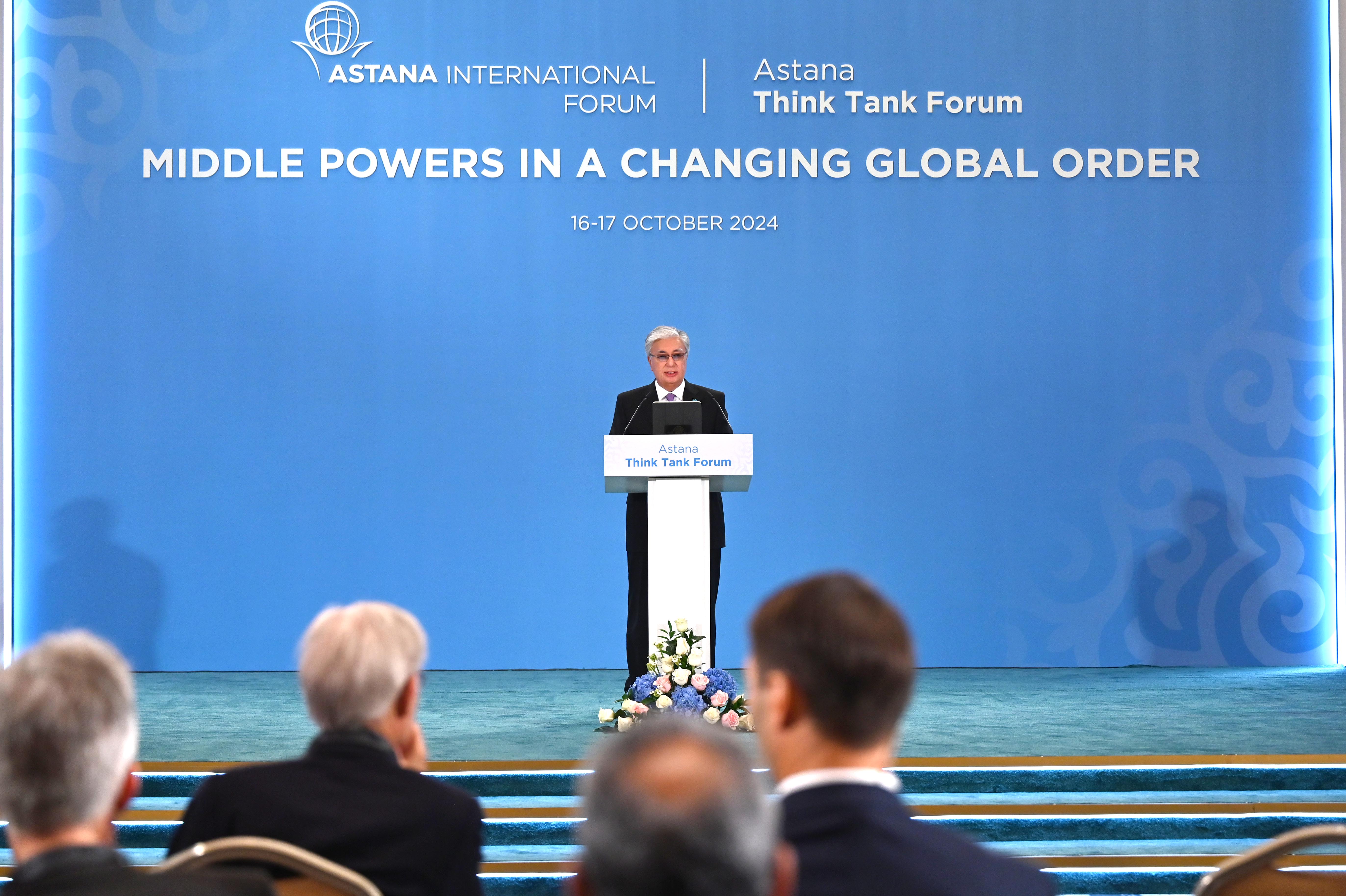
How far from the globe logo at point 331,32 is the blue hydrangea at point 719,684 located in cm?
428

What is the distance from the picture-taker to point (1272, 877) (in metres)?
1.66

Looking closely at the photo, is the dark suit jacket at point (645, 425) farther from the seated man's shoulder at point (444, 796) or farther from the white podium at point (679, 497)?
the seated man's shoulder at point (444, 796)

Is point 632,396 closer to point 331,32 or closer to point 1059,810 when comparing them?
point 1059,810

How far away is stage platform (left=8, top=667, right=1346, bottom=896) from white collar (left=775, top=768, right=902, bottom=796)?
1892 mm

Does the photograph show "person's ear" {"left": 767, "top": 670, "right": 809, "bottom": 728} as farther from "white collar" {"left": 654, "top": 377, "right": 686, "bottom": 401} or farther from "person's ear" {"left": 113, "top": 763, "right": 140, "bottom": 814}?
"white collar" {"left": 654, "top": 377, "right": 686, "bottom": 401}

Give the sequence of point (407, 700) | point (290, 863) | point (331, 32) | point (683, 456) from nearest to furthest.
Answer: point (290, 863)
point (407, 700)
point (683, 456)
point (331, 32)

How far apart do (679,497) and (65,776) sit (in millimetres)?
3454

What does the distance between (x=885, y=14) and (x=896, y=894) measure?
22.2 feet

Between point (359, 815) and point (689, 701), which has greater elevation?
point (359, 815)

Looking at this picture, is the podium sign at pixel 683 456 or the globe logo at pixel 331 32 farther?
the globe logo at pixel 331 32

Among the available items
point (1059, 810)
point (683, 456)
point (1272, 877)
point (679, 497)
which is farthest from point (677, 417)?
point (1272, 877)

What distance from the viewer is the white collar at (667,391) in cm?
527

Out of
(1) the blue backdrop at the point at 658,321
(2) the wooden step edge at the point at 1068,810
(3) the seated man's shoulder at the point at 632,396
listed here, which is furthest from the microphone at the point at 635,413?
(1) the blue backdrop at the point at 658,321

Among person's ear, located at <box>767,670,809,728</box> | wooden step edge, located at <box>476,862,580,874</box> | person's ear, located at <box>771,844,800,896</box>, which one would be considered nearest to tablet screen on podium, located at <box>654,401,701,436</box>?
wooden step edge, located at <box>476,862,580,874</box>
